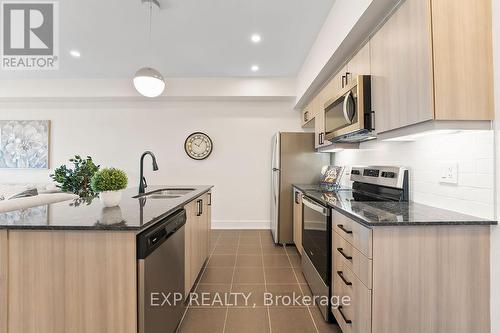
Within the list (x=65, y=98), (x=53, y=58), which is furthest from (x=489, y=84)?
(x=65, y=98)

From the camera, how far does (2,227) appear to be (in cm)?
117

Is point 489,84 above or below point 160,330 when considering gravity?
above

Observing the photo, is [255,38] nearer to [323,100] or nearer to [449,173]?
[323,100]

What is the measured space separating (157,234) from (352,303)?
1212 mm

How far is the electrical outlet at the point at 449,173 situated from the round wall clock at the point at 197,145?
3.63 meters

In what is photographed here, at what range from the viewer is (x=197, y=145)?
4.69 meters

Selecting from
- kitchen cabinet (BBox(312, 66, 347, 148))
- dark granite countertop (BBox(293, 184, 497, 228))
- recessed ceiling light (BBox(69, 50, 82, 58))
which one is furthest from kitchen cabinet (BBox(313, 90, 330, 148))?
recessed ceiling light (BBox(69, 50, 82, 58))

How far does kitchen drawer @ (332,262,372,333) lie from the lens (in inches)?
53.1

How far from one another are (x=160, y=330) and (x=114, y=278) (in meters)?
0.45

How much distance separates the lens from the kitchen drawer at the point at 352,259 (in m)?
1.34

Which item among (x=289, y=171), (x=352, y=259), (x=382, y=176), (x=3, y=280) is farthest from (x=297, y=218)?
(x=3, y=280)

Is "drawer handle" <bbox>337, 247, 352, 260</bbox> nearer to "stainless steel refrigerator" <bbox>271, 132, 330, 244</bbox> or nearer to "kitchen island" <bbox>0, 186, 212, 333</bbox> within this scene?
"kitchen island" <bbox>0, 186, 212, 333</bbox>

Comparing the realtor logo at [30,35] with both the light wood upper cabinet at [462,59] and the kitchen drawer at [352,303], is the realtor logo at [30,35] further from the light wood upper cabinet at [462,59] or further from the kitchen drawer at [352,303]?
the kitchen drawer at [352,303]

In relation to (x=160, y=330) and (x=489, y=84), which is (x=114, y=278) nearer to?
(x=160, y=330)
